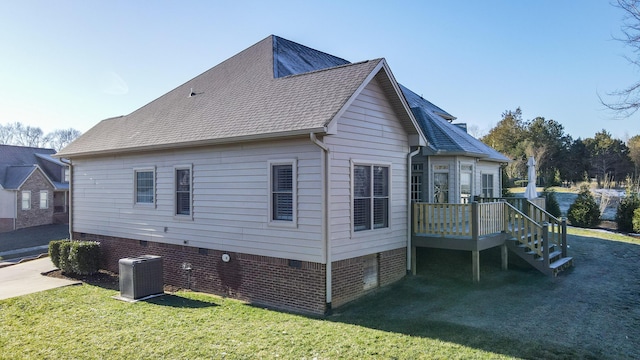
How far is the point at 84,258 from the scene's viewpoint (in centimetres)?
1339

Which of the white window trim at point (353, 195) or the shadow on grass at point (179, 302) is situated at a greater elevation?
the white window trim at point (353, 195)

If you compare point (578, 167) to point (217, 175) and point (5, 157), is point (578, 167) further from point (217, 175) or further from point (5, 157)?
point (5, 157)

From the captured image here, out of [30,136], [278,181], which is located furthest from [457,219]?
[30,136]

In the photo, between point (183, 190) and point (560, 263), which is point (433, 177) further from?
point (183, 190)

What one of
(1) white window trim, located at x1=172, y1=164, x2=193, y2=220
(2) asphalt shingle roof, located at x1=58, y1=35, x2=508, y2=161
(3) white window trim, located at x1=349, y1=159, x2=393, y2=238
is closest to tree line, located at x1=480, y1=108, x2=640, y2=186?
(2) asphalt shingle roof, located at x1=58, y1=35, x2=508, y2=161

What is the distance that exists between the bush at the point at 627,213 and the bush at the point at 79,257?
2284 centimetres

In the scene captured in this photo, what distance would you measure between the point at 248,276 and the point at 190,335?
2789 millimetres

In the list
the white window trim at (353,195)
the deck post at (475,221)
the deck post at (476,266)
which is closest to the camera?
the white window trim at (353,195)

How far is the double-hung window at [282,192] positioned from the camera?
30.1ft

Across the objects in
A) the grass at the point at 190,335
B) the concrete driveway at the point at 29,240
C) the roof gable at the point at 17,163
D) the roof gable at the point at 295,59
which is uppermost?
the roof gable at the point at 295,59

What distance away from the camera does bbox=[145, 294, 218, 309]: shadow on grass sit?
9477 millimetres

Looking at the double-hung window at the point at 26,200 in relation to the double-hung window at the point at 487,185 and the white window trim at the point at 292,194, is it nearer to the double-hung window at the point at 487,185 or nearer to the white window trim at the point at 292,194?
the white window trim at the point at 292,194

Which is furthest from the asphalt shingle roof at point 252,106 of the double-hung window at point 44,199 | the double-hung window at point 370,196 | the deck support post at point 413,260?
the double-hung window at point 44,199

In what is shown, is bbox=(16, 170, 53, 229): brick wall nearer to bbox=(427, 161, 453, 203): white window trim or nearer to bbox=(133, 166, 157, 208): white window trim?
bbox=(133, 166, 157, 208): white window trim
